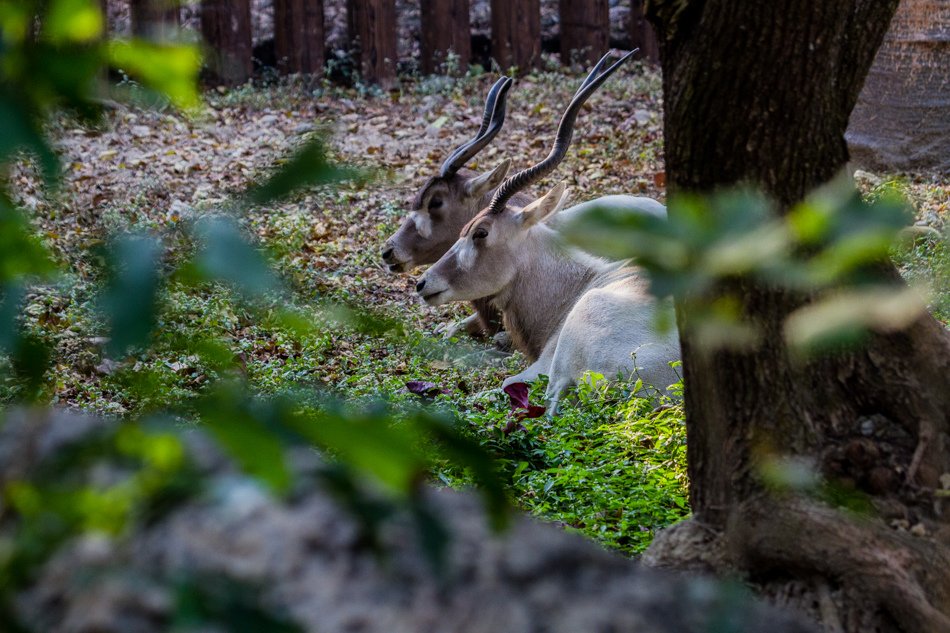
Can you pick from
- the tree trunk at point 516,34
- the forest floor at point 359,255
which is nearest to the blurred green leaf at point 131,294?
the forest floor at point 359,255

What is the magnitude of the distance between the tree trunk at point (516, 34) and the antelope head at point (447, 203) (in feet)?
15.7

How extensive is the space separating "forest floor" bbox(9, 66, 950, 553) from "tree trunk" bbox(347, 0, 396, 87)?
0.31 meters

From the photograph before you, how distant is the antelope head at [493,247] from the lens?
681cm

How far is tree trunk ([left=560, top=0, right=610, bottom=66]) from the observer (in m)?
12.7

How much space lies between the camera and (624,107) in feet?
37.0

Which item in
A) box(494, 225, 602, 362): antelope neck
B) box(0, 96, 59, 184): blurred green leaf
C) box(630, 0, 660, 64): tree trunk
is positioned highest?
box(0, 96, 59, 184): blurred green leaf

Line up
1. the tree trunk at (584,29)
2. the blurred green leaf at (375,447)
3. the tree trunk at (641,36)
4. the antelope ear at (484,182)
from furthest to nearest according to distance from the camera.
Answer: the tree trunk at (641,36) < the tree trunk at (584,29) < the antelope ear at (484,182) < the blurred green leaf at (375,447)

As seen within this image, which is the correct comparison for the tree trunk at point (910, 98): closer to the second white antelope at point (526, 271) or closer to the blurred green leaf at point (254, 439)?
the second white antelope at point (526, 271)

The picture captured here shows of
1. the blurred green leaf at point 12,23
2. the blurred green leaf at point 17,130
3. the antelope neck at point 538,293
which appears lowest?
the antelope neck at point 538,293

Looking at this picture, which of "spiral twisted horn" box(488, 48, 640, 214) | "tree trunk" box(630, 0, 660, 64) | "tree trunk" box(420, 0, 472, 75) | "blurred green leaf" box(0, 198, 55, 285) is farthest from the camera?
"tree trunk" box(630, 0, 660, 64)

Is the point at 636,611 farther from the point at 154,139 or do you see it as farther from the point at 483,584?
the point at 154,139

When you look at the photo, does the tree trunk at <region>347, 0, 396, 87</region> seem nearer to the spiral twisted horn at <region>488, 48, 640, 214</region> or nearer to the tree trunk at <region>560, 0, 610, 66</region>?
the tree trunk at <region>560, 0, 610, 66</region>

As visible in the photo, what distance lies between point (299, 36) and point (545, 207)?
617 centimetres

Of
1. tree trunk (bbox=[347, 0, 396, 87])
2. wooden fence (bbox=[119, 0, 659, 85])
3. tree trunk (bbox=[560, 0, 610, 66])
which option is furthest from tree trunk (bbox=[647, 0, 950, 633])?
tree trunk (bbox=[560, 0, 610, 66])
